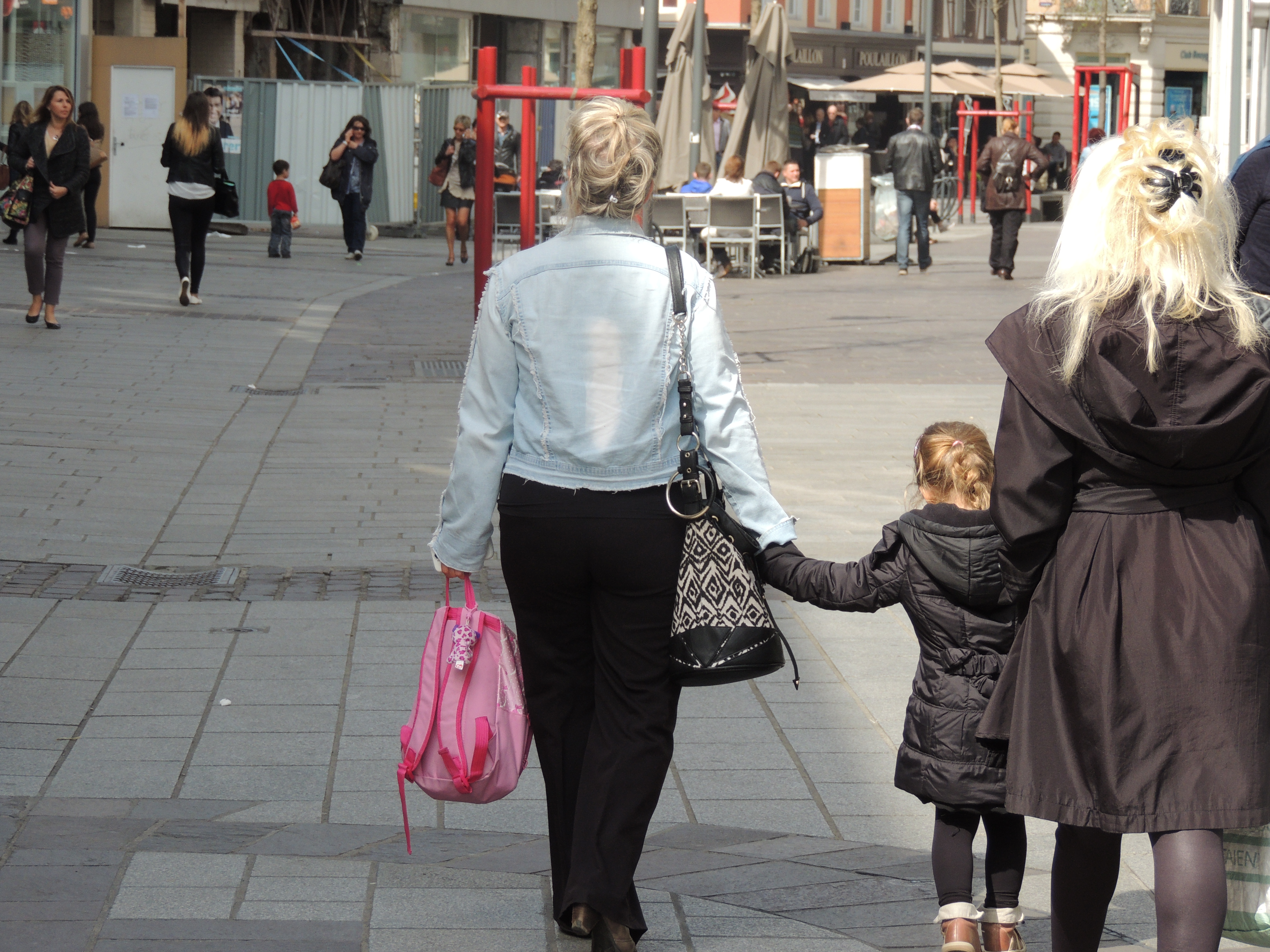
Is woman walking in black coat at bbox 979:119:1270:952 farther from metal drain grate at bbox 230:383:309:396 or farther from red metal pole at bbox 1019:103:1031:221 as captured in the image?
red metal pole at bbox 1019:103:1031:221

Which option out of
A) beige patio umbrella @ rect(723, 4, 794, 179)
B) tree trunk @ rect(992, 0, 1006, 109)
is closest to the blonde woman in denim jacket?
beige patio umbrella @ rect(723, 4, 794, 179)

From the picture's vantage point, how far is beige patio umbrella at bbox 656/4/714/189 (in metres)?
23.0

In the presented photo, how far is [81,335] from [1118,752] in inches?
460

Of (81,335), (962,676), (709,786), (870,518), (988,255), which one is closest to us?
(962,676)

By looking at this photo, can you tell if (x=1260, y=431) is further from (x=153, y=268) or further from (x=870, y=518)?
(x=153, y=268)

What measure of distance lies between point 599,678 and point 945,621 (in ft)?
2.33

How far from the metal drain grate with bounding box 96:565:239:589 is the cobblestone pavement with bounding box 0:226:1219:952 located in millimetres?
59

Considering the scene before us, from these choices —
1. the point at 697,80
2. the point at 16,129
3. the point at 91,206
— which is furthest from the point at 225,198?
the point at 697,80

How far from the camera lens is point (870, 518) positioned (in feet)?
26.2

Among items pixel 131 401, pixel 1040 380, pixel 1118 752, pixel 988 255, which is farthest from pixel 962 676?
pixel 988 255

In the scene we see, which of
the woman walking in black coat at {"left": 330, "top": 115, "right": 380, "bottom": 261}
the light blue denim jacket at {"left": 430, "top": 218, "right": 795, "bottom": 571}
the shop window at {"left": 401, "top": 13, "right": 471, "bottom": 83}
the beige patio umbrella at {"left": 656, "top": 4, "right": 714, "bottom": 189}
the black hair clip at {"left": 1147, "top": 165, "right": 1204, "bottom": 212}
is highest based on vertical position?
the shop window at {"left": 401, "top": 13, "right": 471, "bottom": 83}

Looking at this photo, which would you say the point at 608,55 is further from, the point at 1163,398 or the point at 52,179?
the point at 1163,398

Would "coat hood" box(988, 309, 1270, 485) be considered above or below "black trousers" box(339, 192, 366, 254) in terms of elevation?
below

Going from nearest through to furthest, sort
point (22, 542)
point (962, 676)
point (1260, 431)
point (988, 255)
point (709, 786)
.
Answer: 1. point (1260, 431)
2. point (962, 676)
3. point (709, 786)
4. point (22, 542)
5. point (988, 255)
